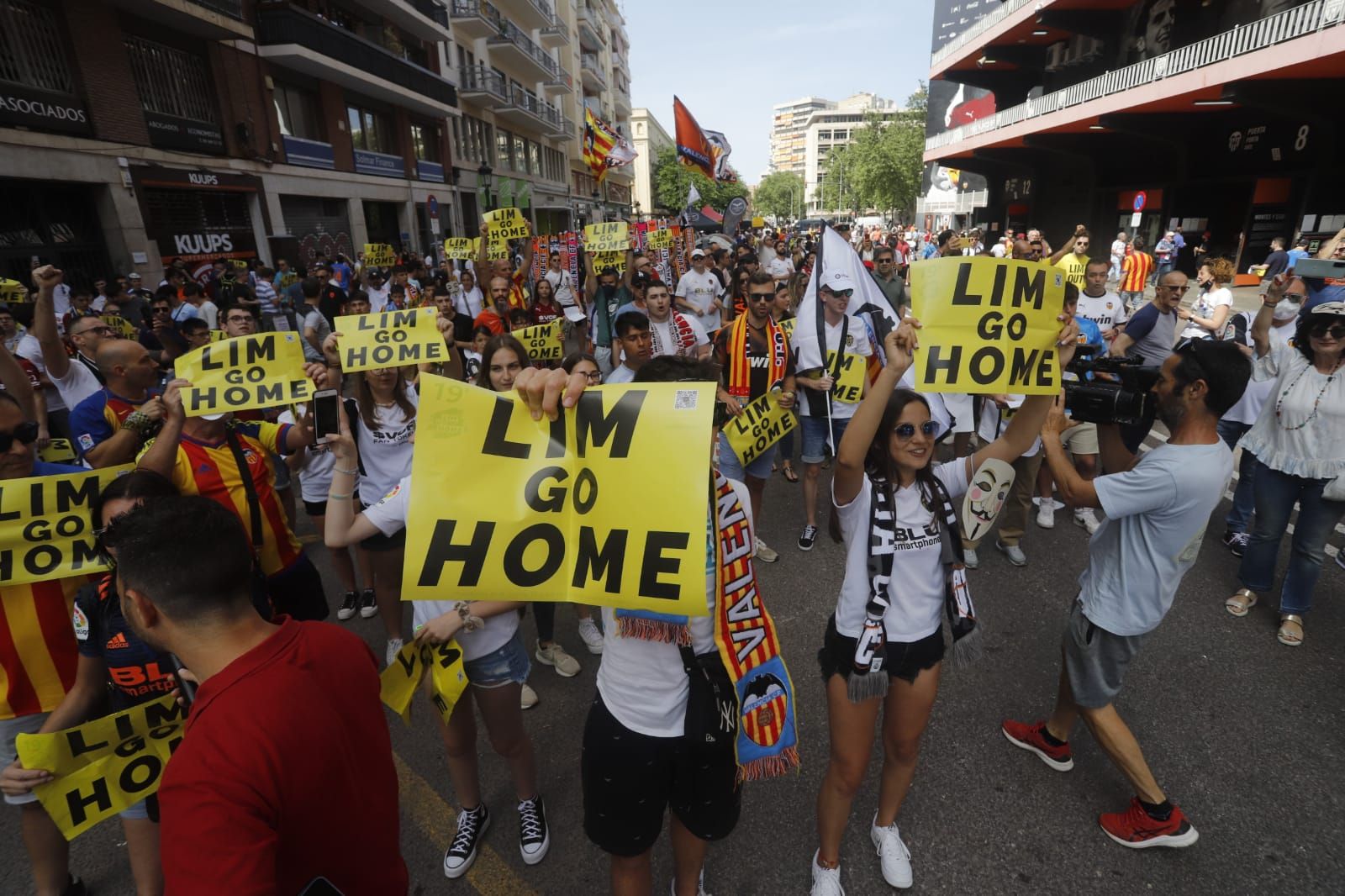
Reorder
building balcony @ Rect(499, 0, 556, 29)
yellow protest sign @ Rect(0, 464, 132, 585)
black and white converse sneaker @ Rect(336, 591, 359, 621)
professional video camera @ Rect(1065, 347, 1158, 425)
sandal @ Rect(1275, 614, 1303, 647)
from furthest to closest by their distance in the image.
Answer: building balcony @ Rect(499, 0, 556, 29) < black and white converse sneaker @ Rect(336, 591, 359, 621) < sandal @ Rect(1275, 614, 1303, 647) < professional video camera @ Rect(1065, 347, 1158, 425) < yellow protest sign @ Rect(0, 464, 132, 585)

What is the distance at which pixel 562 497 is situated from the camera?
1847 millimetres

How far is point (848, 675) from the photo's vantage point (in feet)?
7.65

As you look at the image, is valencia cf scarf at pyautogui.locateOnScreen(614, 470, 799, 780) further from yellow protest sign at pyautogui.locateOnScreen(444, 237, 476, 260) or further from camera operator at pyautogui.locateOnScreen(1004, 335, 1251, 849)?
yellow protest sign at pyautogui.locateOnScreen(444, 237, 476, 260)

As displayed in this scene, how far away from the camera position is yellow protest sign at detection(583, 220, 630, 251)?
10.2m

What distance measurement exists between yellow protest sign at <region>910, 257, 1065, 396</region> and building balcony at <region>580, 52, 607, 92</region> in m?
56.1

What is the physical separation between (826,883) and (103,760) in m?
2.59

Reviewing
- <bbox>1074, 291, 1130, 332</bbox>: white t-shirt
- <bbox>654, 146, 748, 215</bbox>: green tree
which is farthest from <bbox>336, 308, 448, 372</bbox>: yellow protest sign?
<bbox>654, 146, 748, 215</bbox>: green tree

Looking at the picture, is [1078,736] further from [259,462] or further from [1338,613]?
[259,462]

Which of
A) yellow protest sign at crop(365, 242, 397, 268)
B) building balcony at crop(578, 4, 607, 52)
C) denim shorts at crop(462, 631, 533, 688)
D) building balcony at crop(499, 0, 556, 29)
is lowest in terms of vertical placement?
denim shorts at crop(462, 631, 533, 688)

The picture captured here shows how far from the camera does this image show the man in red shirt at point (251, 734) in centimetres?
123

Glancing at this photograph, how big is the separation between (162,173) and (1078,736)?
744 inches

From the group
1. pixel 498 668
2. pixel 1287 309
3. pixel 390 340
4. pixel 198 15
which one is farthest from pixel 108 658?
pixel 198 15

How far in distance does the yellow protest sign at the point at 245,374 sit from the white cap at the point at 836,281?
3676 mm

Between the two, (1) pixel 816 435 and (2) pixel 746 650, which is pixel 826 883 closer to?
(2) pixel 746 650
